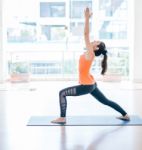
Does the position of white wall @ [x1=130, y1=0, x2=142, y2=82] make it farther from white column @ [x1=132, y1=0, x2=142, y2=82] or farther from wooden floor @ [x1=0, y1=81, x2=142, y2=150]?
wooden floor @ [x1=0, y1=81, x2=142, y2=150]

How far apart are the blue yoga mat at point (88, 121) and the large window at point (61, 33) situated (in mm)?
4726

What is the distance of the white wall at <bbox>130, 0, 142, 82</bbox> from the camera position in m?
8.88

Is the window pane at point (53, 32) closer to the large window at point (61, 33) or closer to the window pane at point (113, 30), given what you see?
the large window at point (61, 33)

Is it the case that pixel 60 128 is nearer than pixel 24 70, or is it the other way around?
pixel 60 128

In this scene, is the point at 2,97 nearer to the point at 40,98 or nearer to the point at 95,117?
the point at 40,98

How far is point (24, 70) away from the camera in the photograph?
9430 millimetres

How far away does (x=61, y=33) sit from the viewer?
32.1 feet

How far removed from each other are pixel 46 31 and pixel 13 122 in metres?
5.42

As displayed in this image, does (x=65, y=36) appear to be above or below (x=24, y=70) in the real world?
above

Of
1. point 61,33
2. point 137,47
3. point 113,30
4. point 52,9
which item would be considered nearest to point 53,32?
point 61,33

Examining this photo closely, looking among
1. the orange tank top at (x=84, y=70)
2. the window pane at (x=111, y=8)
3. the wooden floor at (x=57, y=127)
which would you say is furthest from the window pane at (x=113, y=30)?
the orange tank top at (x=84, y=70)

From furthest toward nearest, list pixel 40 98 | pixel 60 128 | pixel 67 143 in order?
pixel 40 98, pixel 60 128, pixel 67 143

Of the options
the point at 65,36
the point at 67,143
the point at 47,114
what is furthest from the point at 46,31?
the point at 67,143

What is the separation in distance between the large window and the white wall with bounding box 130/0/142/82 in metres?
0.68
